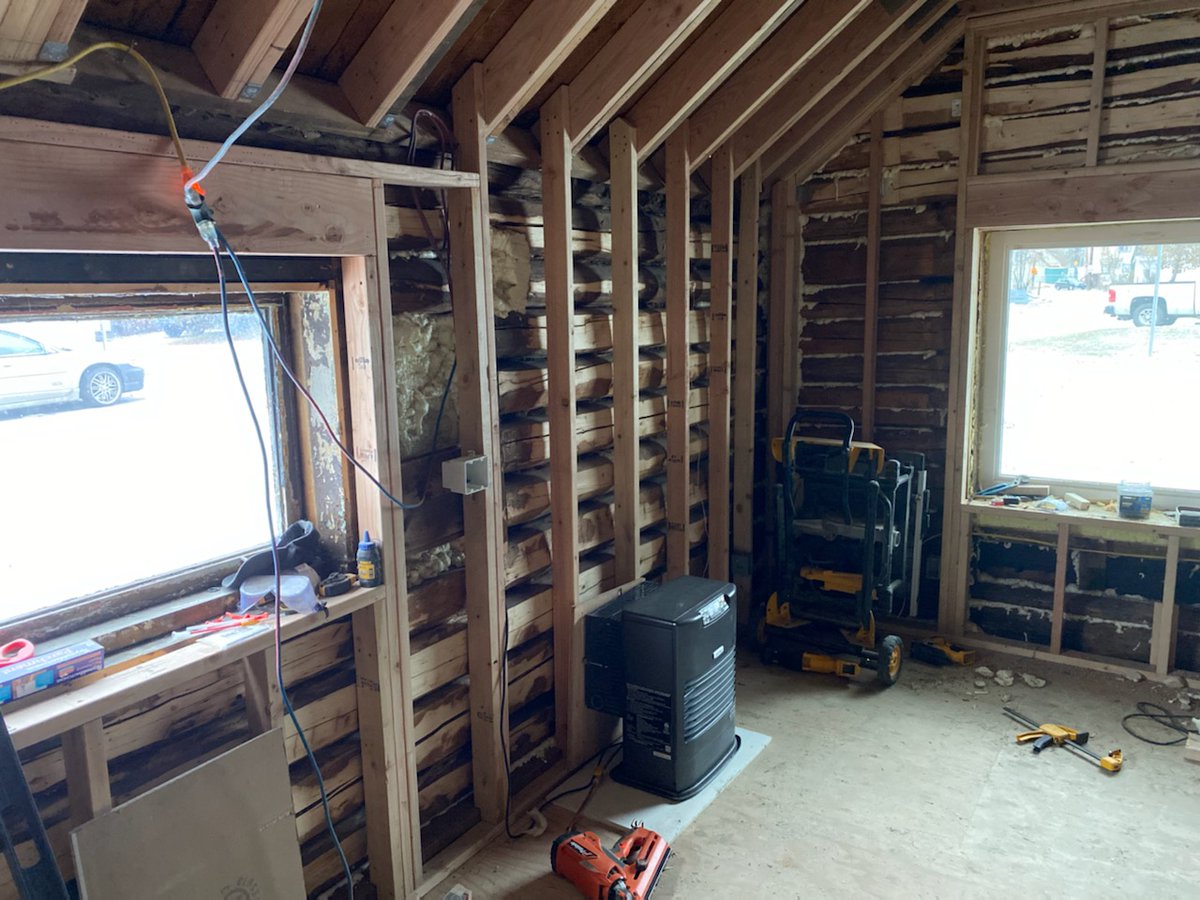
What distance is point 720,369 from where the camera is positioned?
4273mm

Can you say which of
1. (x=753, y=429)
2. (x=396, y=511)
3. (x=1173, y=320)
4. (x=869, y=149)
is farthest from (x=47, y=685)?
(x=1173, y=320)

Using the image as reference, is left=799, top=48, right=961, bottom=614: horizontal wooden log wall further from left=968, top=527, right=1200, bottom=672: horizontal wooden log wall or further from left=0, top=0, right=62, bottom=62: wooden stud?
left=0, top=0, right=62, bottom=62: wooden stud

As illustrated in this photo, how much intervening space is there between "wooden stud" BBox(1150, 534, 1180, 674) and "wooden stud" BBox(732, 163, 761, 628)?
1925mm

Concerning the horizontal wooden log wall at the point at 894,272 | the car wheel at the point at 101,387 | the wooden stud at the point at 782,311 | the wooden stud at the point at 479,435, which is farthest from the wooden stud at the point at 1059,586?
the car wheel at the point at 101,387

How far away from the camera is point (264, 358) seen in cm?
255

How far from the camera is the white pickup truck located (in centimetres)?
406

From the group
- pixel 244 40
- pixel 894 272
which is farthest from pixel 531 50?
pixel 894 272

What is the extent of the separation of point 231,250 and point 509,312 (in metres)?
1.26

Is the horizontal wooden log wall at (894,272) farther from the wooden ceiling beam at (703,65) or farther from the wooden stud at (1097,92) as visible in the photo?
the wooden ceiling beam at (703,65)

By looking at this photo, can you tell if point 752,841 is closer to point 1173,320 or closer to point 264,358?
point 264,358

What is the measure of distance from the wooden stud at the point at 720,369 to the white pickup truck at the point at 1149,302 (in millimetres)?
1837

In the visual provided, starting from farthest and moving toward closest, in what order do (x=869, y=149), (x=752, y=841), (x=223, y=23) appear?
1. (x=869, y=149)
2. (x=752, y=841)
3. (x=223, y=23)

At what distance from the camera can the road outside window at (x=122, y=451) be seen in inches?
80.6

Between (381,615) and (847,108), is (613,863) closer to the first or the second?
(381,615)
